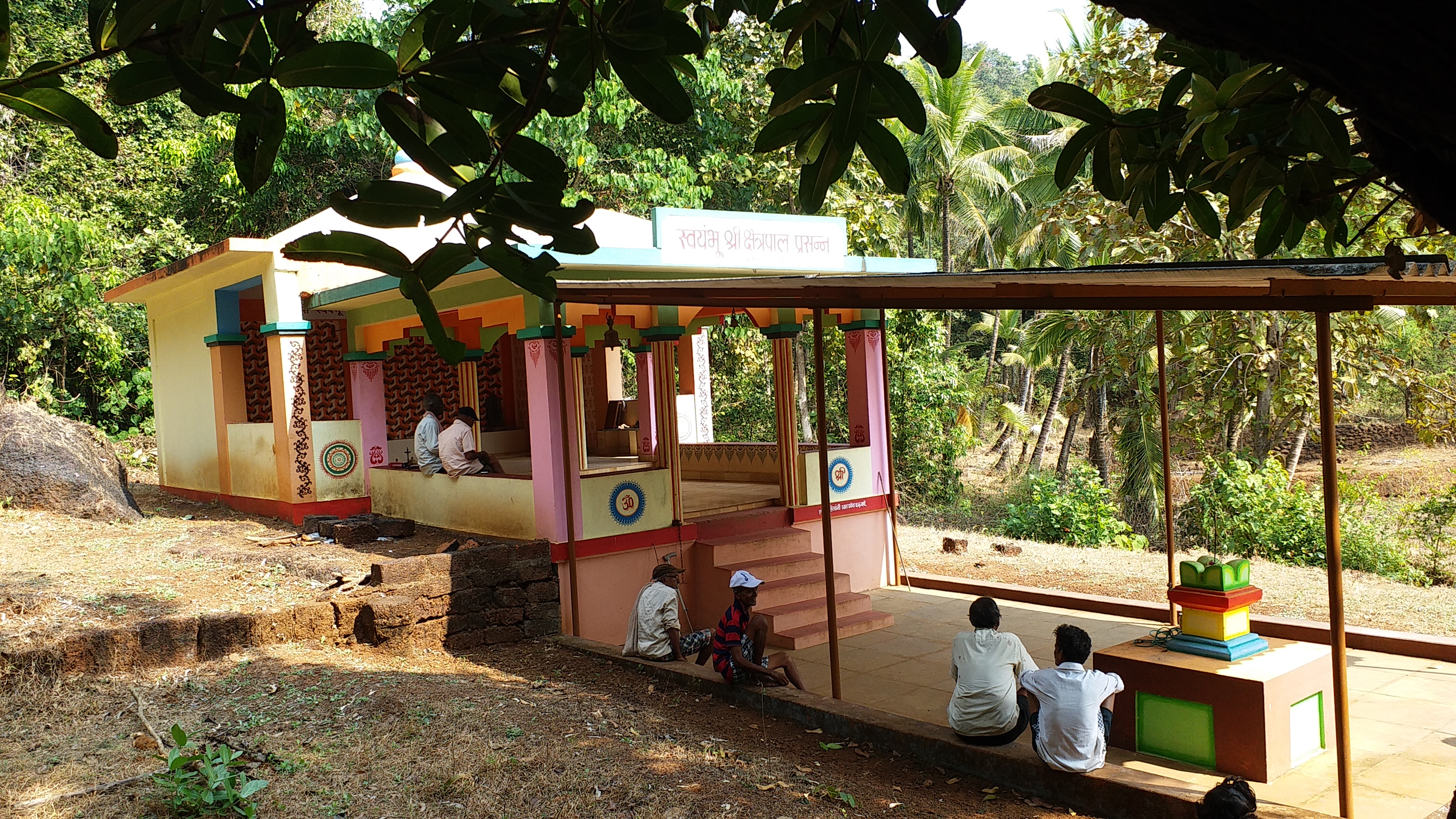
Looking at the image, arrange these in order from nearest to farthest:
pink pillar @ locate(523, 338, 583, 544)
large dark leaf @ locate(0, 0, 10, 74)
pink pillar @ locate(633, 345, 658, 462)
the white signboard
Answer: large dark leaf @ locate(0, 0, 10, 74) < pink pillar @ locate(523, 338, 583, 544) < the white signboard < pink pillar @ locate(633, 345, 658, 462)

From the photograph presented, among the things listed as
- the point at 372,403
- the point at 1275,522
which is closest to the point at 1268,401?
the point at 1275,522

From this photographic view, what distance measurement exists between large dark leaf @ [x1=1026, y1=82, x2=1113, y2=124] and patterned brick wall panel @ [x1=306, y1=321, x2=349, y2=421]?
1059 centimetres

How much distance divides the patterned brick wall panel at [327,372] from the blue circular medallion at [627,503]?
4.67 meters

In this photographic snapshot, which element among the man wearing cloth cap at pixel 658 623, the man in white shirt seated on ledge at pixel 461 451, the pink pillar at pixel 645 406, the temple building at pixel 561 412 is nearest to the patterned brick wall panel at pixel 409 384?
the temple building at pixel 561 412

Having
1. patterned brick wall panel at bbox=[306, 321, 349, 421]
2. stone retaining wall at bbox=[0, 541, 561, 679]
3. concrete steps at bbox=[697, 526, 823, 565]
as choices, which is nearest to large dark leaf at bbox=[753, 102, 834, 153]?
stone retaining wall at bbox=[0, 541, 561, 679]

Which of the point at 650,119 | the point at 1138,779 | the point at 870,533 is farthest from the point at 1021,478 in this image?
the point at 1138,779

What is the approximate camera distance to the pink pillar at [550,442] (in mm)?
8195

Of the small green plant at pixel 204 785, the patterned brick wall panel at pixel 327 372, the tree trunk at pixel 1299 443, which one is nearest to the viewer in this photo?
the small green plant at pixel 204 785

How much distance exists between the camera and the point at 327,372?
1187 centimetres

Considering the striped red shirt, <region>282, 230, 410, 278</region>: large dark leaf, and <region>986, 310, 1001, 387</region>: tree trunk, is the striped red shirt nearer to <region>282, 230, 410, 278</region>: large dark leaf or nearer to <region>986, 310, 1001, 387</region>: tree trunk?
<region>282, 230, 410, 278</region>: large dark leaf

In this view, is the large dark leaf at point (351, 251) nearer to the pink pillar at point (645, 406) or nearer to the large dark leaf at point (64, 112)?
the large dark leaf at point (64, 112)

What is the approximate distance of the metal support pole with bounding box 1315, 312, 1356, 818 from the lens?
4414mm

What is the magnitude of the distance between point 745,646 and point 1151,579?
5784mm

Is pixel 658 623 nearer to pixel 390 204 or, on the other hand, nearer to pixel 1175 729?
pixel 1175 729
